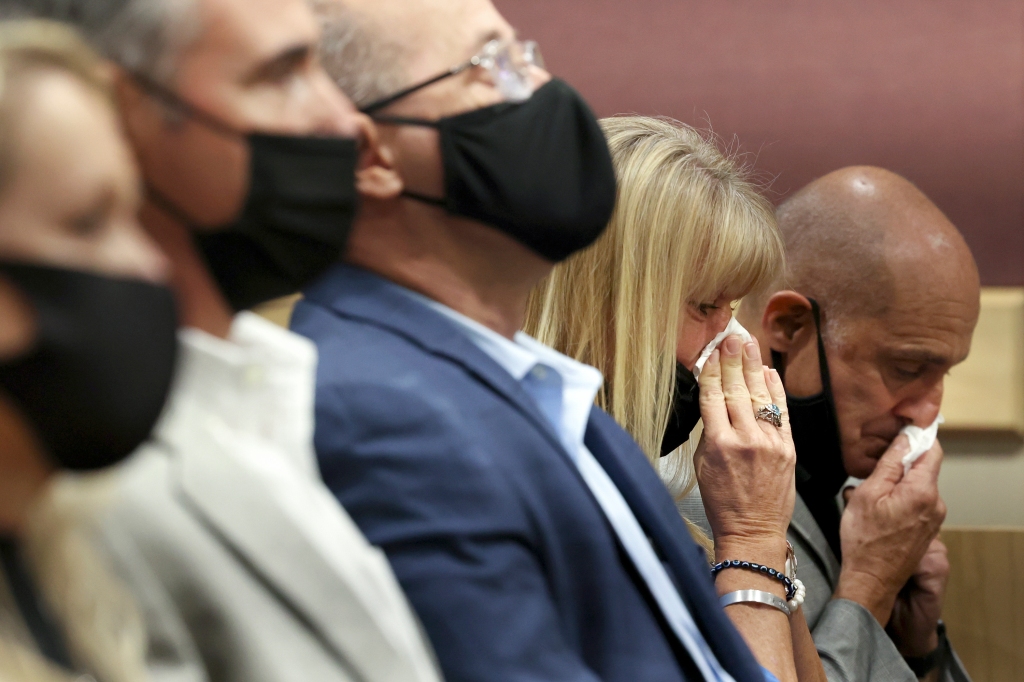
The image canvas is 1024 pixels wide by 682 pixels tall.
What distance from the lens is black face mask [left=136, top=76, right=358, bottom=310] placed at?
2.25 feet

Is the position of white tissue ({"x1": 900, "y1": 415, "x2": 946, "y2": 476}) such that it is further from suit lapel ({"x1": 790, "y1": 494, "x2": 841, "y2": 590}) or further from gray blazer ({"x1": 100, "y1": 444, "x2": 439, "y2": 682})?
gray blazer ({"x1": 100, "y1": 444, "x2": 439, "y2": 682})

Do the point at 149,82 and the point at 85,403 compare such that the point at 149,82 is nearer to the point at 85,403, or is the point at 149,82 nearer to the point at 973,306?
the point at 85,403

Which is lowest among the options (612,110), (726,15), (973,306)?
(973,306)

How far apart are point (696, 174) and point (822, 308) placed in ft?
2.14

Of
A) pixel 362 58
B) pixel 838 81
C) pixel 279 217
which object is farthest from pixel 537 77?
pixel 838 81

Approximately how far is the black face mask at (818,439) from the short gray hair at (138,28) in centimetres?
150

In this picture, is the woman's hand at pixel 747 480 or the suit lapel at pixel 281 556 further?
the woman's hand at pixel 747 480

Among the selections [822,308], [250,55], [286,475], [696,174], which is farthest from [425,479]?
[822,308]

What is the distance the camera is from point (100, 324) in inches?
19.0

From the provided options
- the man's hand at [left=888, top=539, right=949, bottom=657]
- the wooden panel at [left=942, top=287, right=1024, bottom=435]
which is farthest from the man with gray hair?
the wooden panel at [left=942, top=287, right=1024, bottom=435]

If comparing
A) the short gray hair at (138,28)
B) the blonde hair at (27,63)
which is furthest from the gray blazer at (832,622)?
the blonde hair at (27,63)

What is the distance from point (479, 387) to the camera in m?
0.92

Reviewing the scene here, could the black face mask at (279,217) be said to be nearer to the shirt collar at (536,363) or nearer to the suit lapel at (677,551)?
the shirt collar at (536,363)

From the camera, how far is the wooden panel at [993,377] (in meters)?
2.67
